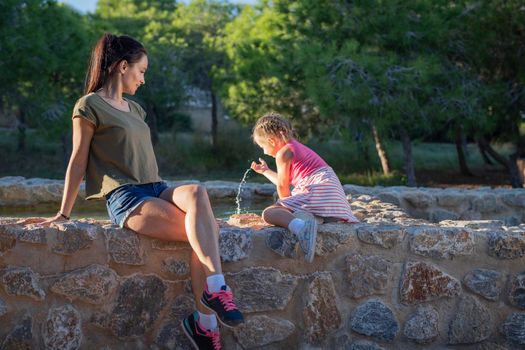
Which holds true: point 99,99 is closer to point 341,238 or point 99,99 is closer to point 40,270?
point 40,270

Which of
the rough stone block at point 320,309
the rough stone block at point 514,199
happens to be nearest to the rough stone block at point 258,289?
the rough stone block at point 320,309

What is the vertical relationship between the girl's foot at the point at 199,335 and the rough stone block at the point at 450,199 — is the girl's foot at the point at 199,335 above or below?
below

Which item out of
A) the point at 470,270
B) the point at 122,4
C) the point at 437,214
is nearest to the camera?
the point at 470,270

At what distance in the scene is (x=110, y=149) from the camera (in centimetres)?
338

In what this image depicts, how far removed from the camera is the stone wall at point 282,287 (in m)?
3.26

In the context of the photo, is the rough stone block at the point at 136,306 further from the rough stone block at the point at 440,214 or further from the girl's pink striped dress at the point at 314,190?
the rough stone block at the point at 440,214

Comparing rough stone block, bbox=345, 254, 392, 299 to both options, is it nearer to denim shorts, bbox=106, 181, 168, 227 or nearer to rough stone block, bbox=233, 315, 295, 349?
rough stone block, bbox=233, 315, 295, 349

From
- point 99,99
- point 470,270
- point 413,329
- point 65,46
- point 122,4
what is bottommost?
point 413,329

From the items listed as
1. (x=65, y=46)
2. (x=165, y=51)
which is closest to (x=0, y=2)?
(x=65, y=46)

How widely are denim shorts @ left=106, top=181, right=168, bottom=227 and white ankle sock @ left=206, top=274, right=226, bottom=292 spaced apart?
0.48 meters

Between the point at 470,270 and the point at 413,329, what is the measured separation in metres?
0.37

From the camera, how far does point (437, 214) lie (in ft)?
21.9

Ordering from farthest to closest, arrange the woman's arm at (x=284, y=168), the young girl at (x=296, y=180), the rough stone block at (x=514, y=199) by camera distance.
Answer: the rough stone block at (x=514, y=199) < the woman's arm at (x=284, y=168) < the young girl at (x=296, y=180)

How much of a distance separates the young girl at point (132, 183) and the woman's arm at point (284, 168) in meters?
0.75
